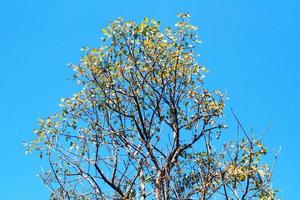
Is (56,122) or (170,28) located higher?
(170,28)

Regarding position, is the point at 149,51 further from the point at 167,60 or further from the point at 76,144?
the point at 76,144

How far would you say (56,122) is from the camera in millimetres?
12203

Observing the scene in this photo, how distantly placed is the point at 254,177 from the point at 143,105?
3995 mm

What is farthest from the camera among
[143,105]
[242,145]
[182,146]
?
[143,105]

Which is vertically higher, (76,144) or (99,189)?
(76,144)

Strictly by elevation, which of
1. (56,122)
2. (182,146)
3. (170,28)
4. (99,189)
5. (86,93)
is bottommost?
(99,189)

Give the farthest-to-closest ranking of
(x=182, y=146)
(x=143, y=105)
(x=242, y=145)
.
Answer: (x=143, y=105) → (x=182, y=146) → (x=242, y=145)

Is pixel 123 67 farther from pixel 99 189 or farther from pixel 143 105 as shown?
pixel 99 189

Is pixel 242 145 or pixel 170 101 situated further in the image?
pixel 170 101

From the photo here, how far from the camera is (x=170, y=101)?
39.7 ft

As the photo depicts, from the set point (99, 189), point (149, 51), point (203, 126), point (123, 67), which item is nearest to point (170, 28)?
point (149, 51)

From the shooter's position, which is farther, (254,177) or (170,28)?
(170,28)

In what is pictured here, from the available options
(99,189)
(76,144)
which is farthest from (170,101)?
(99,189)

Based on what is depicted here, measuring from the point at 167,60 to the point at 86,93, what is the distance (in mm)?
2529
